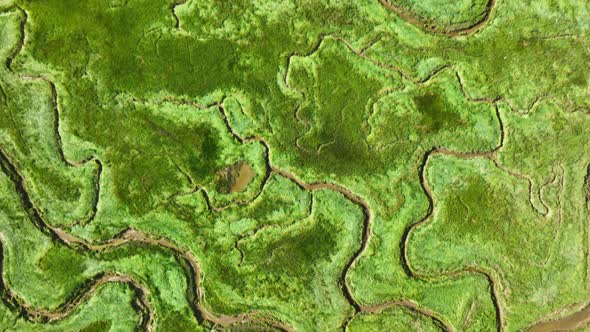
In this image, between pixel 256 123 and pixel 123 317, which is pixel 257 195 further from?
pixel 123 317

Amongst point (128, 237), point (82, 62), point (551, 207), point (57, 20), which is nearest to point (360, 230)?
point (551, 207)

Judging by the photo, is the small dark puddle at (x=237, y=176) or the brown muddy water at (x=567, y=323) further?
the small dark puddle at (x=237, y=176)

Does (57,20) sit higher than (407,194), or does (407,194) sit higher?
(57,20)

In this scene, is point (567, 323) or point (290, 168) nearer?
point (567, 323)

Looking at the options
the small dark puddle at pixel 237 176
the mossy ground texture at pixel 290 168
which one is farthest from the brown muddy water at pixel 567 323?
the small dark puddle at pixel 237 176

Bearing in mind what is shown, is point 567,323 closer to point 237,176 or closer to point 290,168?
point 290,168

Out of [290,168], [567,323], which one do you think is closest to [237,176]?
[290,168]

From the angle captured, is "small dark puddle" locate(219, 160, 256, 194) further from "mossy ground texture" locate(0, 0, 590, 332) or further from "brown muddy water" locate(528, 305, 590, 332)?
"brown muddy water" locate(528, 305, 590, 332)

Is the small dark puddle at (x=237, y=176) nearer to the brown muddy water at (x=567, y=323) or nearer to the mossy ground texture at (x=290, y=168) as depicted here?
the mossy ground texture at (x=290, y=168)
